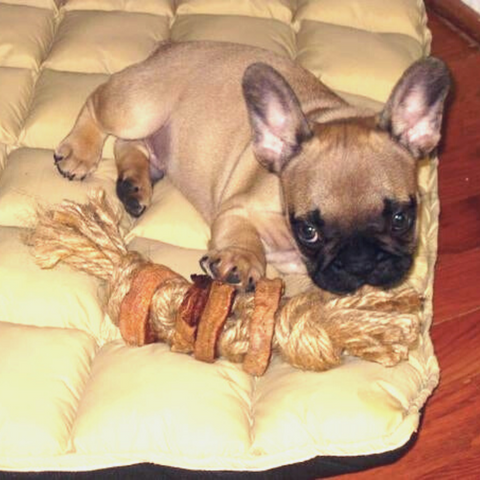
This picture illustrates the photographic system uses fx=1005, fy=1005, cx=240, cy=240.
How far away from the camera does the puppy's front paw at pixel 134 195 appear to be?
2.32 metres

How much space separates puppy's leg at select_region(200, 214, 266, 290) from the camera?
2029mm

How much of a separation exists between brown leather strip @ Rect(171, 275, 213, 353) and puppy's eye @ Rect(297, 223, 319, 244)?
0.20 meters

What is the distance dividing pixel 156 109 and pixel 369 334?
2.85 feet

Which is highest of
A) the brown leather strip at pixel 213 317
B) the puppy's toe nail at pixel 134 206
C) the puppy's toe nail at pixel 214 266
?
the brown leather strip at pixel 213 317

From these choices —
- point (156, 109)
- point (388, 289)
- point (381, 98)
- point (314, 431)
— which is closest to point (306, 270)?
point (388, 289)

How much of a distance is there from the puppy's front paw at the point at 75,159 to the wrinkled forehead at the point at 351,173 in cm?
60

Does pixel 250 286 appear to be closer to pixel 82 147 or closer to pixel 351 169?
pixel 351 169

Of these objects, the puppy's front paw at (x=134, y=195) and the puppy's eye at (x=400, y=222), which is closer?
the puppy's eye at (x=400, y=222)

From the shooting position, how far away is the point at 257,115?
6.86 ft

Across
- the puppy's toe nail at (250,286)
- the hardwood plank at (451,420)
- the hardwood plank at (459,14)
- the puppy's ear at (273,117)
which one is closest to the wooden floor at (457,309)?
the hardwood plank at (451,420)

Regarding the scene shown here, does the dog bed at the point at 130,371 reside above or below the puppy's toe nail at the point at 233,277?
below

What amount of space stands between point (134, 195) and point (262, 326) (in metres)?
0.62

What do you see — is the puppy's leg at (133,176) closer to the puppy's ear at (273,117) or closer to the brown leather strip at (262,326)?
the puppy's ear at (273,117)

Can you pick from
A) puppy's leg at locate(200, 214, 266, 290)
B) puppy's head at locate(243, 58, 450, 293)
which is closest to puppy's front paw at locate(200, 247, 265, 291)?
puppy's leg at locate(200, 214, 266, 290)
